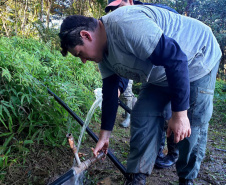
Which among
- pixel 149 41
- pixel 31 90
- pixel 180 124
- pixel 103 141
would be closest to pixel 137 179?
pixel 103 141

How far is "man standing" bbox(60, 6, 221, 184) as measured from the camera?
48.2 inches

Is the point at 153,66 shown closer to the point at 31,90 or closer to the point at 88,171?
the point at 88,171

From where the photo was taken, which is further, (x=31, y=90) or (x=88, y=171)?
(x=31, y=90)

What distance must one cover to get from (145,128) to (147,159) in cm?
27

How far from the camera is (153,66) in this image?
1436mm

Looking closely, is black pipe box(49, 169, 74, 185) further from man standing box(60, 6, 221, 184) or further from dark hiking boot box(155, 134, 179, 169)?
dark hiking boot box(155, 134, 179, 169)

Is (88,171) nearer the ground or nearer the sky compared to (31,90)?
nearer the ground

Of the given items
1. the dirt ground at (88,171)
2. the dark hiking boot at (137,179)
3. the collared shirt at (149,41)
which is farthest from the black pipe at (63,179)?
the collared shirt at (149,41)

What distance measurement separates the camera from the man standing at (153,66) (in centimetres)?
122

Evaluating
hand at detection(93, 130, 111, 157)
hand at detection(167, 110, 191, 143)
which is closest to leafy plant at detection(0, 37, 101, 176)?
hand at detection(93, 130, 111, 157)

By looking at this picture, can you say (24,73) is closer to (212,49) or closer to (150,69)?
(150,69)

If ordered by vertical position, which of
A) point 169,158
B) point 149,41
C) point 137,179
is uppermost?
point 149,41

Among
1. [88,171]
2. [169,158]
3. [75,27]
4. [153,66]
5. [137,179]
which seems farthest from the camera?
[169,158]

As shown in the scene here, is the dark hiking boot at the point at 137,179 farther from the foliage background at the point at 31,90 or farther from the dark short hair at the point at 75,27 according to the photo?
the dark short hair at the point at 75,27
